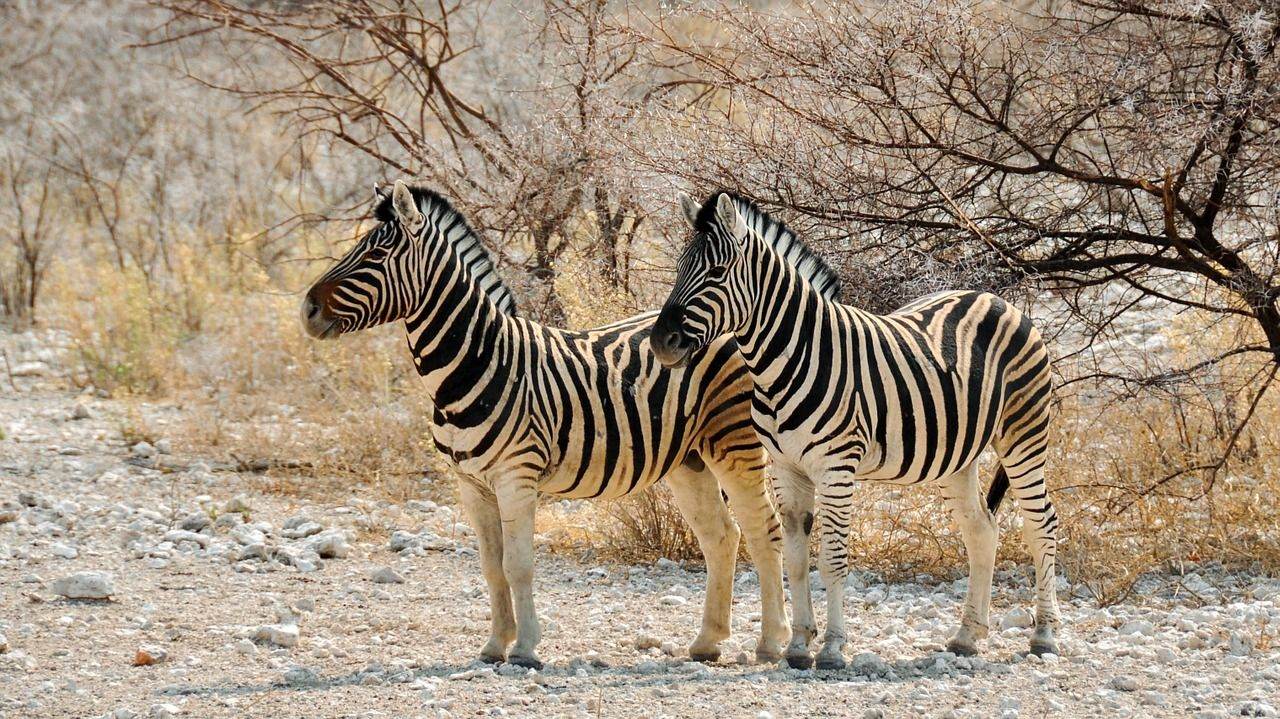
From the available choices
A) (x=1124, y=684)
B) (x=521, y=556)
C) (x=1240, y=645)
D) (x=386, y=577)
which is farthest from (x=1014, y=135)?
(x=386, y=577)

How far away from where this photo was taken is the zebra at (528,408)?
18.6 ft

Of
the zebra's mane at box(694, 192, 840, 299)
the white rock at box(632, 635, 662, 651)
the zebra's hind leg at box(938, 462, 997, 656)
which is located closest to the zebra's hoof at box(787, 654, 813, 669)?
the zebra's hind leg at box(938, 462, 997, 656)

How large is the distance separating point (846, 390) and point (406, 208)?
203cm

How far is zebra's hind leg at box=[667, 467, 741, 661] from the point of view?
624 cm

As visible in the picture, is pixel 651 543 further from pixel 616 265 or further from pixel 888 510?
pixel 616 265

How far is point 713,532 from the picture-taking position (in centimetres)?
635

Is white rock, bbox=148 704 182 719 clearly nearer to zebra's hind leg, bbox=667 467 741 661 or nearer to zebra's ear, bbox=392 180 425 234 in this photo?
zebra's ear, bbox=392 180 425 234

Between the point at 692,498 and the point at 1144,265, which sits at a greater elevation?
the point at 1144,265

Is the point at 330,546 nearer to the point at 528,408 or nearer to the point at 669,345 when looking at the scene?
the point at 528,408

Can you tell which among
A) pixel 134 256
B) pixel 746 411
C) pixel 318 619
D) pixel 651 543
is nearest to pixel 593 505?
pixel 651 543

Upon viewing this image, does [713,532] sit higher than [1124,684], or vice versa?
[713,532]

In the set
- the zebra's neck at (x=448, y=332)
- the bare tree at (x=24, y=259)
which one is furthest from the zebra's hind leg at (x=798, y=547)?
the bare tree at (x=24, y=259)

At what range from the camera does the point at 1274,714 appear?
483 cm

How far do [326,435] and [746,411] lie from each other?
572 cm
